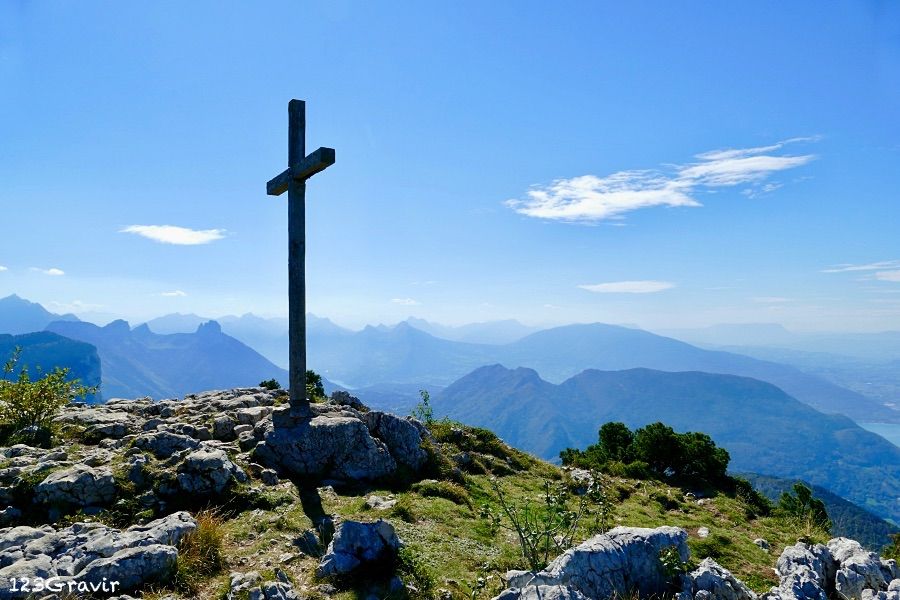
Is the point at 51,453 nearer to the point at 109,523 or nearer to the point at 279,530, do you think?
the point at 109,523

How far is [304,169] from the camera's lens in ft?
42.2

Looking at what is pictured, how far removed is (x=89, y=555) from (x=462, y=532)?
680 cm

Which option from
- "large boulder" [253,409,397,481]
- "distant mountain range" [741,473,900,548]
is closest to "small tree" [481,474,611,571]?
"large boulder" [253,409,397,481]

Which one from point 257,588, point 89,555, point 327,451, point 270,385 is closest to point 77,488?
point 89,555

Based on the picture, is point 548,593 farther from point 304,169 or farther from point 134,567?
point 304,169

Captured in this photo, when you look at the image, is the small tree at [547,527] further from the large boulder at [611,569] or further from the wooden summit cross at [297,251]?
the wooden summit cross at [297,251]

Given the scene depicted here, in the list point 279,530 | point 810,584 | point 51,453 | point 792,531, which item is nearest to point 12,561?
point 279,530

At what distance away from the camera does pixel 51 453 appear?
10.5 metres

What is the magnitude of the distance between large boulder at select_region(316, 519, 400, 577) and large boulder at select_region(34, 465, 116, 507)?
5.02 meters

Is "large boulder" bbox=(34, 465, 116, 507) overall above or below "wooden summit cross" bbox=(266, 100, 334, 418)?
below

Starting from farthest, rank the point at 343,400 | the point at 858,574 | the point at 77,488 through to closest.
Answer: the point at 343,400 → the point at 77,488 → the point at 858,574

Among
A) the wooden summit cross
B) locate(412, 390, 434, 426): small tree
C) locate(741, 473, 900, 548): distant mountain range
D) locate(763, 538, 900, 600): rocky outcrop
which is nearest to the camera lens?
locate(763, 538, 900, 600): rocky outcrop

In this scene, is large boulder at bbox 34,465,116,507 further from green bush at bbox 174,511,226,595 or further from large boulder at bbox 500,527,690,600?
large boulder at bbox 500,527,690,600

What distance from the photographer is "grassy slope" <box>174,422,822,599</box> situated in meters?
7.90
